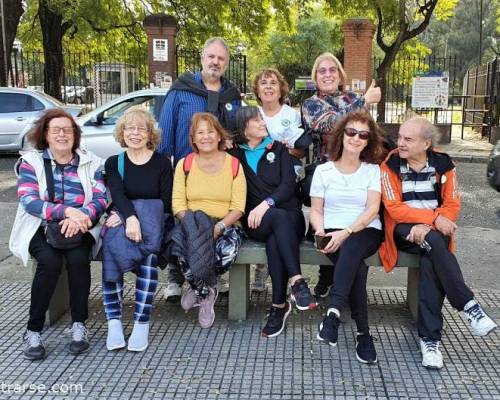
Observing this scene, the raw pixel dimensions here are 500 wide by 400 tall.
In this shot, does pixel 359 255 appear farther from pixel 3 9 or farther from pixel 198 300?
pixel 3 9

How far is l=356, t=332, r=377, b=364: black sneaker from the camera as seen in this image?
140 inches

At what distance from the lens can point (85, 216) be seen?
3760mm

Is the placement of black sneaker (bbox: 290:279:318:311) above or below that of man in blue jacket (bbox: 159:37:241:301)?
below

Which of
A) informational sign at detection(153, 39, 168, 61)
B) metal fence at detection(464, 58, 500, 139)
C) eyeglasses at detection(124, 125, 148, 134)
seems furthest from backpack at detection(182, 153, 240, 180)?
metal fence at detection(464, 58, 500, 139)

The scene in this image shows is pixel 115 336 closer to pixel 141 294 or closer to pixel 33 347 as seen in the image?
pixel 141 294

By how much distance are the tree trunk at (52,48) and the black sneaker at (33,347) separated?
1626 cm

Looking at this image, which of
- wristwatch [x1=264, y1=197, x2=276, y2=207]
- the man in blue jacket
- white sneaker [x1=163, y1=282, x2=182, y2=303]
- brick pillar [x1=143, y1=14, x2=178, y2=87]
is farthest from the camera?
brick pillar [x1=143, y1=14, x2=178, y2=87]

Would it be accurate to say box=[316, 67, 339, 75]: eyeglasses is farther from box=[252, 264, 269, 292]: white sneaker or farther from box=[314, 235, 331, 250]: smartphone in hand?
box=[252, 264, 269, 292]: white sneaker

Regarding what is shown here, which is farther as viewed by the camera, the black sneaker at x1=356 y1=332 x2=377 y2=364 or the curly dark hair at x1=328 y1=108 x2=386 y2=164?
the curly dark hair at x1=328 y1=108 x2=386 y2=164

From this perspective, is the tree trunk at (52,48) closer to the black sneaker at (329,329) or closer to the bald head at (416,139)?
the bald head at (416,139)

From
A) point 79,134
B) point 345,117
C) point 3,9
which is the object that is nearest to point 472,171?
point 345,117

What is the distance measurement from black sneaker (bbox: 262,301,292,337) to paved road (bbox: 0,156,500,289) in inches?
53.7

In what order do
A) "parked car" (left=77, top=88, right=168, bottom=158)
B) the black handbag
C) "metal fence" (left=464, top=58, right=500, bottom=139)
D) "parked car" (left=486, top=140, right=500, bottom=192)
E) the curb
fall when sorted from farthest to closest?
1. "metal fence" (left=464, top=58, right=500, bottom=139)
2. the curb
3. "parked car" (left=77, top=88, right=168, bottom=158)
4. "parked car" (left=486, top=140, right=500, bottom=192)
5. the black handbag

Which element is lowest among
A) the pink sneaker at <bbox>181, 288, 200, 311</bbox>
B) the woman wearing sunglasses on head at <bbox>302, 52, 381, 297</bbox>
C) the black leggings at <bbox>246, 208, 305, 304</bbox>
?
the pink sneaker at <bbox>181, 288, 200, 311</bbox>
